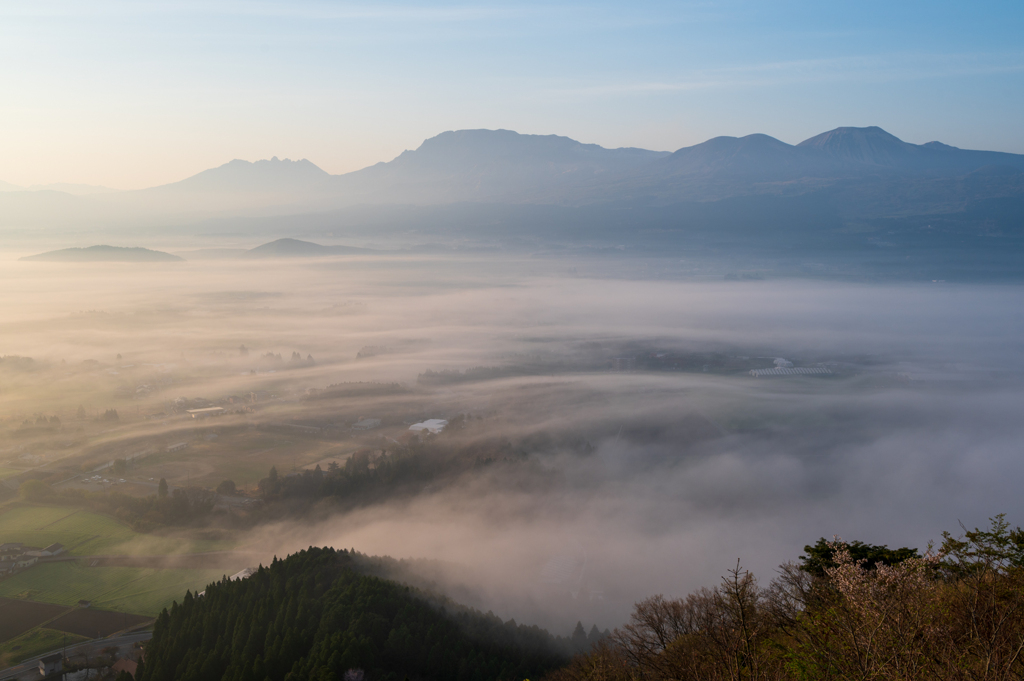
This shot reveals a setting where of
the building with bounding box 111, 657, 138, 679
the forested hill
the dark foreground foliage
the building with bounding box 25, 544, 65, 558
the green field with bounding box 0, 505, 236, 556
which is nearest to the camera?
the dark foreground foliage

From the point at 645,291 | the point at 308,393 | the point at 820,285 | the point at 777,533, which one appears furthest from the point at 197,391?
the point at 820,285

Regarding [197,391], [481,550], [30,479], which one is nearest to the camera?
[481,550]

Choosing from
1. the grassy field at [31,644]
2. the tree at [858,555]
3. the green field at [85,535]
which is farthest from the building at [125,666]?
the tree at [858,555]

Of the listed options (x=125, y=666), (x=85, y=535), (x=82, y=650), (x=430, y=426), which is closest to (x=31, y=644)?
(x=82, y=650)

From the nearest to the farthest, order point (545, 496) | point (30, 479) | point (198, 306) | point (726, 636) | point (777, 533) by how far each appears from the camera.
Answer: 1. point (726, 636)
2. point (777, 533)
3. point (30, 479)
4. point (545, 496)
5. point (198, 306)

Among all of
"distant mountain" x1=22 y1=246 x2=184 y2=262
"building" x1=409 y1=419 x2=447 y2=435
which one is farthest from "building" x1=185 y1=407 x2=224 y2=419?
"distant mountain" x1=22 y1=246 x2=184 y2=262

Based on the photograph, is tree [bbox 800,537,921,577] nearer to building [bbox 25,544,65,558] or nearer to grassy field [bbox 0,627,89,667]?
grassy field [bbox 0,627,89,667]

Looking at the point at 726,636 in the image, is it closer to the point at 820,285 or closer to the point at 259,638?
the point at 259,638
